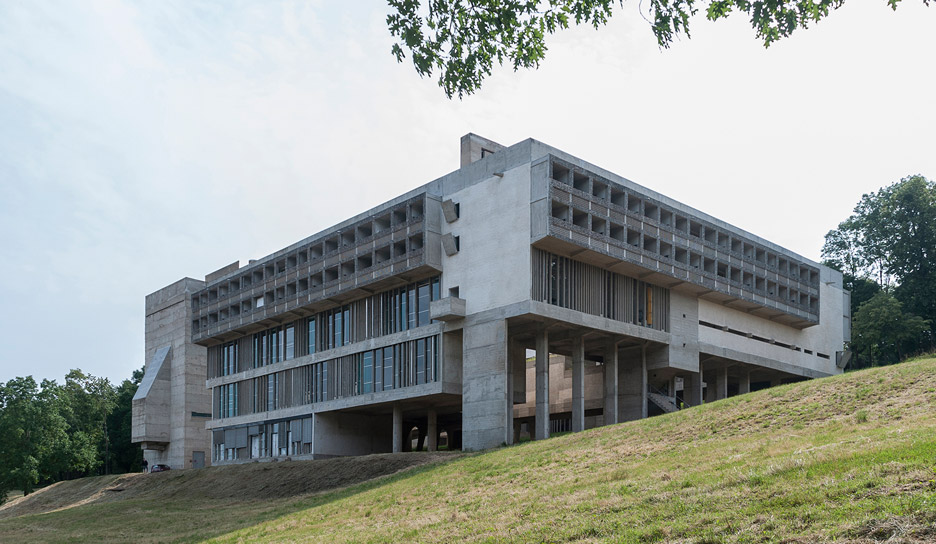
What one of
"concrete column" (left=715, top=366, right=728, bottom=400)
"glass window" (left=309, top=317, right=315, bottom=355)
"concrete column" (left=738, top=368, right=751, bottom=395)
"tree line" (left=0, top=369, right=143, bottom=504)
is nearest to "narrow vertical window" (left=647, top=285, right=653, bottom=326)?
"concrete column" (left=715, top=366, right=728, bottom=400)

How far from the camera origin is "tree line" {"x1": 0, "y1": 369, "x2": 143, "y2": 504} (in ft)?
261

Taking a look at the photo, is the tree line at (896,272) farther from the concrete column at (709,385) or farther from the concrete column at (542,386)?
the concrete column at (542,386)

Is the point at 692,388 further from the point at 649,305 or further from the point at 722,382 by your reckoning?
the point at 649,305

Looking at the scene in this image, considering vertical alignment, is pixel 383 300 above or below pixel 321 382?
above

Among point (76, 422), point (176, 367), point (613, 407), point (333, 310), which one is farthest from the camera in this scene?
point (76, 422)

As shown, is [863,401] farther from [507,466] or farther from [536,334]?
[536,334]

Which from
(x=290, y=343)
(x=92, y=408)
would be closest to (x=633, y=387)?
(x=290, y=343)

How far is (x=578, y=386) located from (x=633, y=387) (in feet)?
21.8

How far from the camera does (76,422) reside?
339ft

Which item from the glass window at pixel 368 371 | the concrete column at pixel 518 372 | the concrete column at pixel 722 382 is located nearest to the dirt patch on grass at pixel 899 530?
the concrete column at pixel 518 372

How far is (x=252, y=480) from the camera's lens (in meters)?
53.7

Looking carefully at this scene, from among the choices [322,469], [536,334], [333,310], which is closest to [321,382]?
[333,310]

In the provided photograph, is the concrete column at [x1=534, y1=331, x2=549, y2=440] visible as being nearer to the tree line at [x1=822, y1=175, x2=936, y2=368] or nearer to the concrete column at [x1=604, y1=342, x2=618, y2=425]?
the concrete column at [x1=604, y1=342, x2=618, y2=425]

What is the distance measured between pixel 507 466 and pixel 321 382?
31.3 m
